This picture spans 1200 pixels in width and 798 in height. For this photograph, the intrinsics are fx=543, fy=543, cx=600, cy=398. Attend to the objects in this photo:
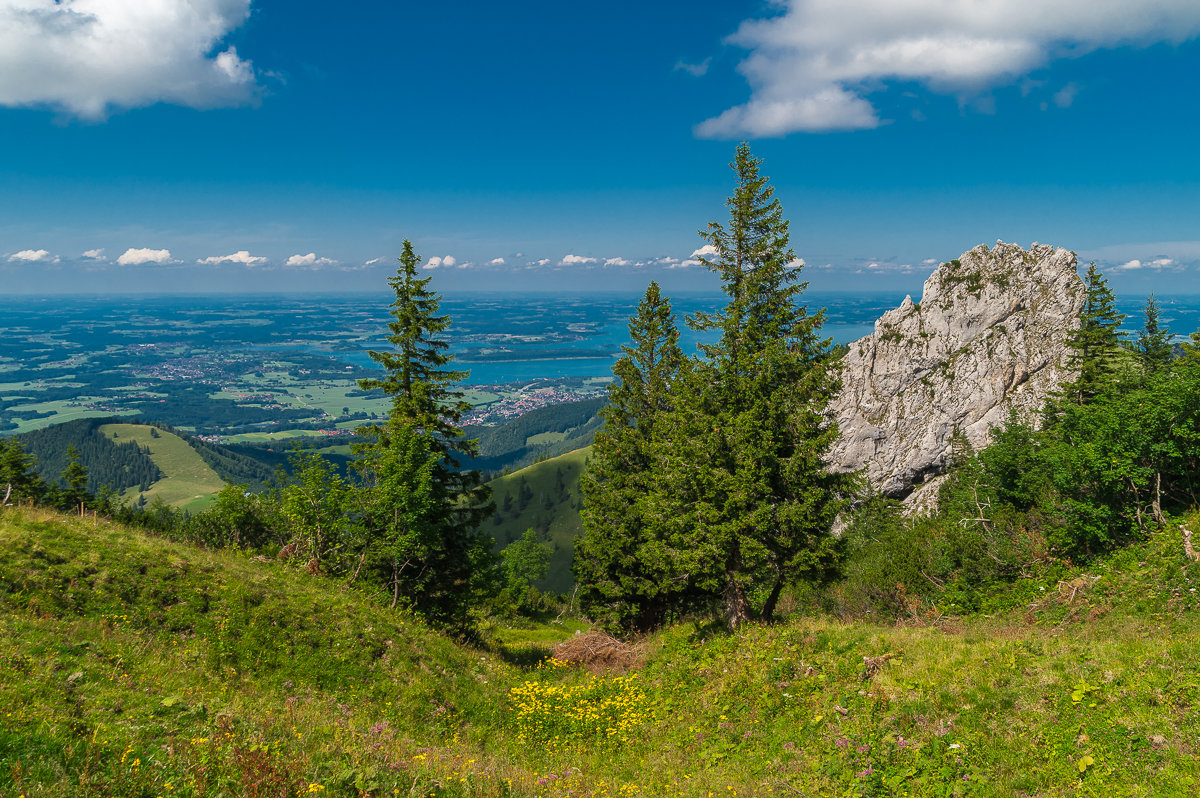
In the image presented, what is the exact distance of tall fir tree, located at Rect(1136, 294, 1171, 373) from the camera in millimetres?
39644

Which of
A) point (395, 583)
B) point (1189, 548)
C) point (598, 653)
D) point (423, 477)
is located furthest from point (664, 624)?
point (1189, 548)

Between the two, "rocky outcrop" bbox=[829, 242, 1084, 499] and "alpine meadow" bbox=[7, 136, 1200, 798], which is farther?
"rocky outcrop" bbox=[829, 242, 1084, 499]

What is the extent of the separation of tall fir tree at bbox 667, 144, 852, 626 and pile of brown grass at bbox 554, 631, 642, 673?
13.9 ft

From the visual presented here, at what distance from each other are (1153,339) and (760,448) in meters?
44.0

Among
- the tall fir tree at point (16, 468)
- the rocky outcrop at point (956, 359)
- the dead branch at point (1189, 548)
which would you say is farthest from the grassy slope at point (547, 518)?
the dead branch at point (1189, 548)

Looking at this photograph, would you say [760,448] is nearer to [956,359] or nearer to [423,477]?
[423,477]

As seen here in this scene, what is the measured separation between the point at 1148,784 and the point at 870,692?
172 inches

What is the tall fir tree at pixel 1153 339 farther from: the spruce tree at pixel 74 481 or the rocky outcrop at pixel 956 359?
the spruce tree at pixel 74 481

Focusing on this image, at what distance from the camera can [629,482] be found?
2595cm

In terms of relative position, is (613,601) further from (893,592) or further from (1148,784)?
(1148,784)

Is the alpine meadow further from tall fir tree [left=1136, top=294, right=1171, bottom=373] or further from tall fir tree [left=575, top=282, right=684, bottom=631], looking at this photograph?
tall fir tree [left=1136, top=294, right=1171, bottom=373]

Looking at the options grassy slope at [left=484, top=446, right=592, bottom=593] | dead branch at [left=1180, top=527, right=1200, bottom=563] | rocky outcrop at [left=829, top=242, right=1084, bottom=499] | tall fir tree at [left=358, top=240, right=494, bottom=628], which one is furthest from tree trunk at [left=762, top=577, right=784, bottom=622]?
grassy slope at [left=484, top=446, right=592, bottom=593]

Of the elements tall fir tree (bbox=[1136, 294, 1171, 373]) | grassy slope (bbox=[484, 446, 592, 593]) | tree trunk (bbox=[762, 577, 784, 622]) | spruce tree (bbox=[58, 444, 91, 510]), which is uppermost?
tall fir tree (bbox=[1136, 294, 1171, 373])

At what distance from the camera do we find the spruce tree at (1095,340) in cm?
3922
